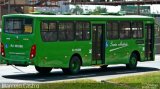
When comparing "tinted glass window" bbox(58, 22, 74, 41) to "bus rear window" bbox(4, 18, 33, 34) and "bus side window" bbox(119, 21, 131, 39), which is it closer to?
"bus rear window" bbox(4, 18, 33, 34)

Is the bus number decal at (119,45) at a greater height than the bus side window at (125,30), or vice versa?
the bus side window at (125,30)

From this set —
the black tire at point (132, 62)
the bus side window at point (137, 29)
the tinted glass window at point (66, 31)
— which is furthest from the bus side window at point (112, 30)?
the tinted glass window at point (66, 31)

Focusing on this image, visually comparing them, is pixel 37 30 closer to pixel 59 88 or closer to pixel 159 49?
pixel 59 88

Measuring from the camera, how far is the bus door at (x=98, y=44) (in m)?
22.5

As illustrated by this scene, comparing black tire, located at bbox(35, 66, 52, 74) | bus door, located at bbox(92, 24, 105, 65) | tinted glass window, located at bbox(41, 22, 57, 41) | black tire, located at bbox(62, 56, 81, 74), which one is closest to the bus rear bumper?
tinted glass window, located at bbox(41, 22, 57, 41)

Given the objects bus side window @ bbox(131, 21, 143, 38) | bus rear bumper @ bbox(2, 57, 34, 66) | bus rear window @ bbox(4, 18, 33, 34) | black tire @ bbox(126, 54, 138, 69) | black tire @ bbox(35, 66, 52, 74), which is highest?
bus rear window @ bbox(4, 18, 33, 34)

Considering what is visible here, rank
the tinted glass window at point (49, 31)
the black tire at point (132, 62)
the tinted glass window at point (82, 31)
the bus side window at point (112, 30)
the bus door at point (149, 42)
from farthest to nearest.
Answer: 1. the bus door at point (149, 42)
2. the black tire at point (132, 62)
3. the bus side window at point (112, 30)
4. the tinted glass window at point (82, 31)
5. the tinted glass window at point (49, 31)

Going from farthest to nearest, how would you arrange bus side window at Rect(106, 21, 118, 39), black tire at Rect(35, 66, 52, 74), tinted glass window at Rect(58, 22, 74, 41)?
1. bus side window at Rect(106, 21, 118, 39)
2. black tire at Rect(35, 66, 52, 74)
3. tinted glass window at Rect(58, 22, 74, 41)

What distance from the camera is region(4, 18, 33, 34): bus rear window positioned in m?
19.5

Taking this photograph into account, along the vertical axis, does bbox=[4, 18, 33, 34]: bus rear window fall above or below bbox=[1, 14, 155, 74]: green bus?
above

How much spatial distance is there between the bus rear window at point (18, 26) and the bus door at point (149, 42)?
8363mm

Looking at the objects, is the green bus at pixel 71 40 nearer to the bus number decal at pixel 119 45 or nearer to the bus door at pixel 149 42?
the bus number decal at pixel 119 45

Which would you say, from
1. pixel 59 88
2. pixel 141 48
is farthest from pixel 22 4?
pixel 59 88

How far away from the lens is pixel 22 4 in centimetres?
9431
